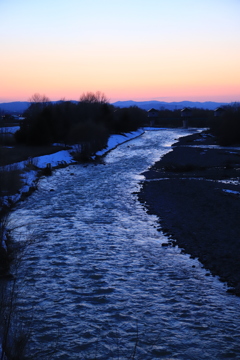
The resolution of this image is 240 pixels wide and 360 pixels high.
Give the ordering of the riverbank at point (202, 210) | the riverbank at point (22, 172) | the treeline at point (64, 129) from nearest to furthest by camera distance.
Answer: the riverbank at point (202, 210), the riverbank at point (22, 172), the treeline at point (64, 129)

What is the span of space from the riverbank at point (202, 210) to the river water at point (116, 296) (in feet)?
1.78

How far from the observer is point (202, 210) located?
16.9 meters

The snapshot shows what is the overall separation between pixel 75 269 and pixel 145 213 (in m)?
6.92

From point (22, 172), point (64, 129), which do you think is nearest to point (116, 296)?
point (22, 172)

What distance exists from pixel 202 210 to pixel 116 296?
8.63 metres

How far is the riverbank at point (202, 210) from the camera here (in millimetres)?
11368

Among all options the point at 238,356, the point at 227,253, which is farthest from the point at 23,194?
the point at 238,356

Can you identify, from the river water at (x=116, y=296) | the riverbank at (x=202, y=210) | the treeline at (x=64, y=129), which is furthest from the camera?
the treeline at (x=64, y=129)

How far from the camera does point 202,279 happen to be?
33.1 ft

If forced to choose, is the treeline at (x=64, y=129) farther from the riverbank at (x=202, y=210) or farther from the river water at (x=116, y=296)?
the river water at (x=116, y=296)

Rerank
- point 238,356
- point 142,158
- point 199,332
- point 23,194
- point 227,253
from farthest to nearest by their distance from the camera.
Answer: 1. point 142,158
2. point 23,194
3. point 227,253
4. point 199,332
5. point 238,356

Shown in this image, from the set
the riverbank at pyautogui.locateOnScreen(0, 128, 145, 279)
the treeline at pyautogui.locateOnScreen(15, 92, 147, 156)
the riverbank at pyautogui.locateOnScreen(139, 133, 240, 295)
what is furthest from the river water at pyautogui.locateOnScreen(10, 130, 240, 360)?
the treeline at pyautogui.locateOnScreen(15, 92, 147, 156)

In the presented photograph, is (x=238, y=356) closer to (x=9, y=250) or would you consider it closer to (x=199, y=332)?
(x=199, y=332)

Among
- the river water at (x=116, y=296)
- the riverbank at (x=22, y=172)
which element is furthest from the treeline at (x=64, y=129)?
the river water at (x=116, y=296)
